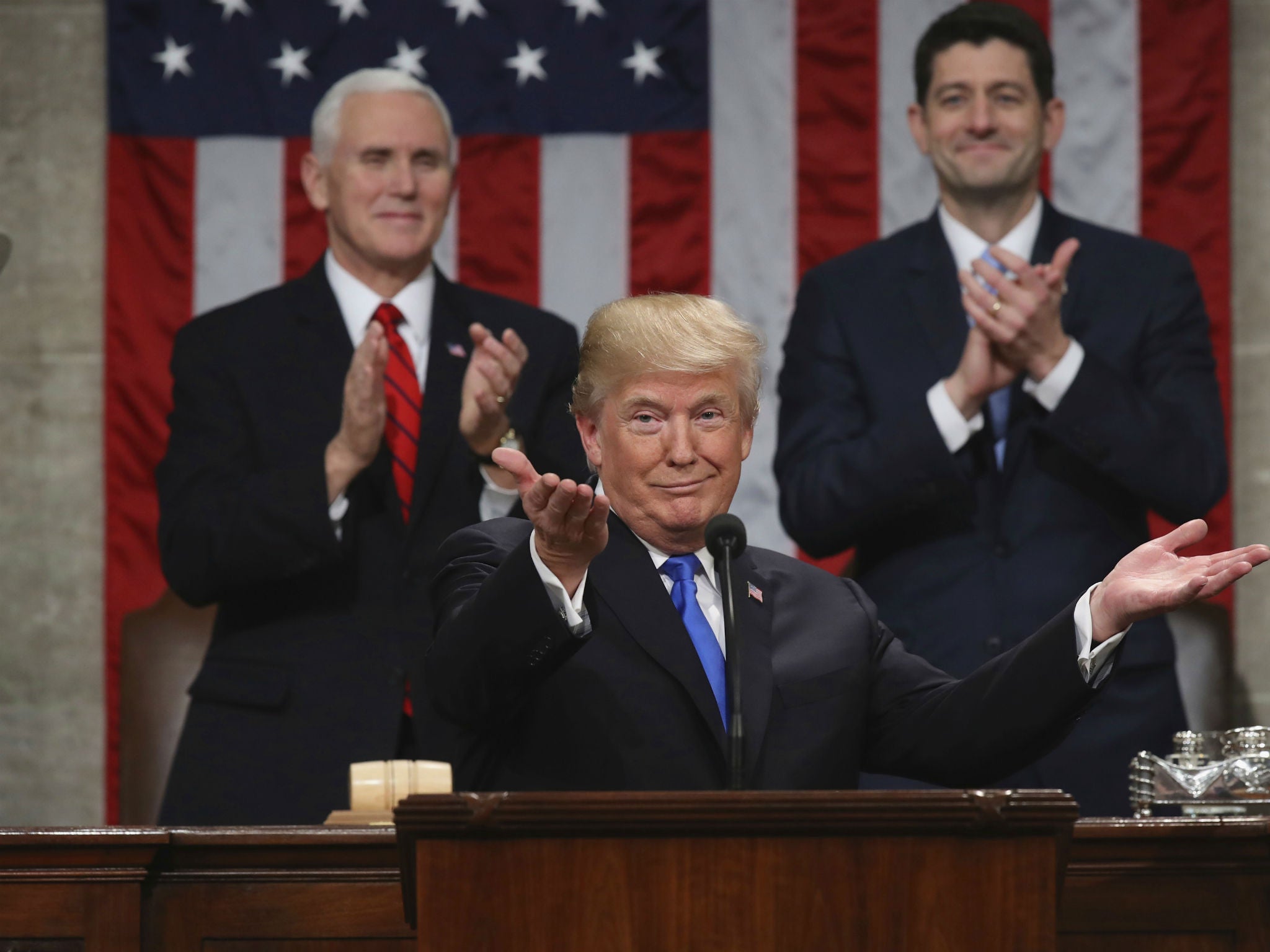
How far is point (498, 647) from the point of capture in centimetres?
216

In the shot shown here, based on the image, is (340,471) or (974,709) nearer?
(974,709)

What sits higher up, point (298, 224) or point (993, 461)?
point (298, 224)

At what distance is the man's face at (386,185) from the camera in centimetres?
395

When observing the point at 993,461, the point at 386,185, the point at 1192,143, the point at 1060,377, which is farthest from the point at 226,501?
the point at 1192,143

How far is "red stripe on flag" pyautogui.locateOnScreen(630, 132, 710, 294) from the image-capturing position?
16.0ft

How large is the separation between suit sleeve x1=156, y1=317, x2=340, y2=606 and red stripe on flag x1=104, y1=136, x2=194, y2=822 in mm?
1041

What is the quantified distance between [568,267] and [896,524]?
1.58 metres

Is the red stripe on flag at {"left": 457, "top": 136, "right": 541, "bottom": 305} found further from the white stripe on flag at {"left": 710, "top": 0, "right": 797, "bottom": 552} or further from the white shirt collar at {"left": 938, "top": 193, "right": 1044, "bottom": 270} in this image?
the white shirt collar at {"left": 938, "top": 193, "right": 1044, "bottom": 270}

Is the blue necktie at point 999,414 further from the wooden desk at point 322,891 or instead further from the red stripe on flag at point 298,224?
the red stripe on flag at point 298,224

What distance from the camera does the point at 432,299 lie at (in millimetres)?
4016

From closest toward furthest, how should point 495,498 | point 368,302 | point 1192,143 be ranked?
1. point 495,498
2. point 368,302
3. point 1192,143

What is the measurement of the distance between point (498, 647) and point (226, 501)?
1521 millimetres

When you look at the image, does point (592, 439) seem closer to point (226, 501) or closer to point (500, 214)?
point (226, 501)

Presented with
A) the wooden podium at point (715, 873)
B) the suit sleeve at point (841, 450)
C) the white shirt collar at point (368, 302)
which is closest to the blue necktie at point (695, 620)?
the wooden podium at point (715, 873)
